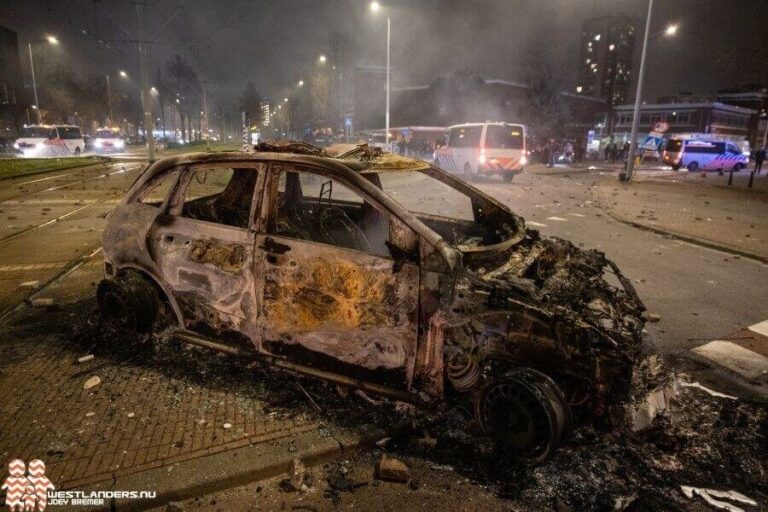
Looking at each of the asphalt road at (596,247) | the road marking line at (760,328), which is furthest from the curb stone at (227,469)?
the road marking line at (760,328)

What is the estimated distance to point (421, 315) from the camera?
285 centimetres

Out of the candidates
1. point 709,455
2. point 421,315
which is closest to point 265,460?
point 421,315

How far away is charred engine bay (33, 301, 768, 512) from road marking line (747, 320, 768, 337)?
6.29 feet

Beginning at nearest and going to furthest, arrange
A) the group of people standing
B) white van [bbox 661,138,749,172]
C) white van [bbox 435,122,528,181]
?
white van [bbox 435,122,528,181] → white van [bbox 661,138,749,172] → the group of people standing

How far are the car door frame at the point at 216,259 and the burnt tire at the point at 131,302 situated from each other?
0.73ft

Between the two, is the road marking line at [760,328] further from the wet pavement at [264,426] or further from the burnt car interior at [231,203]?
the burnt car interior at [231,203]

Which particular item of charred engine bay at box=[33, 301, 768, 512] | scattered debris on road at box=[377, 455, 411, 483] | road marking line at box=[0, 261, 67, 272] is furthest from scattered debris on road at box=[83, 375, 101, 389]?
road marking line at box=[0, 261, 67, 272]

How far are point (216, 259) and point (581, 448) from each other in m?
2.89

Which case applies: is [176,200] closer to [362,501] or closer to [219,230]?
[219,230]

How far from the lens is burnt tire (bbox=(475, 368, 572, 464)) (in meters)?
2.70

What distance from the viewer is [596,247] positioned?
27.7ft

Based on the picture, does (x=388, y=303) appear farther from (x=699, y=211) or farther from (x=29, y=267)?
(x=699, y=211)

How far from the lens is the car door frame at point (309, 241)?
2875 millimetres

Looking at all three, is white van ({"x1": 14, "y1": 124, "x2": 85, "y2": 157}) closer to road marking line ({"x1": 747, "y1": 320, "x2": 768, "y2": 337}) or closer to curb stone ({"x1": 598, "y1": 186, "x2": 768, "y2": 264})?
curb stone ({"x1": 598, "y1": 186, "x2": 768, "y2": 264})
